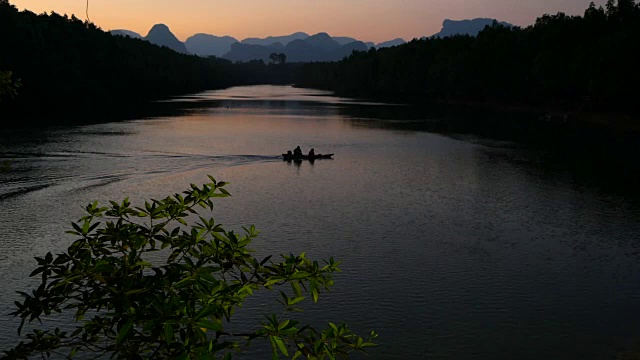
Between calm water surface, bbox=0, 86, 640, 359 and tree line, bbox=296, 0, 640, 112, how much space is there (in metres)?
33.8

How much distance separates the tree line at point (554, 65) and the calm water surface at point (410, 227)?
111ft

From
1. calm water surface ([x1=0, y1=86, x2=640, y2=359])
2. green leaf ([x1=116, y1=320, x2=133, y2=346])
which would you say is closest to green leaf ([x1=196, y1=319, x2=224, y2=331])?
green leaf ([x1=116, y1=320, x2=133, y2=346])

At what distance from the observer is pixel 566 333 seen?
24328 millimetres

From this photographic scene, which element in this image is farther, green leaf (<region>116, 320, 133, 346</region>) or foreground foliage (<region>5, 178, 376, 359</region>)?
foreground foliage (<region>5, 178, 376, 359</region>)

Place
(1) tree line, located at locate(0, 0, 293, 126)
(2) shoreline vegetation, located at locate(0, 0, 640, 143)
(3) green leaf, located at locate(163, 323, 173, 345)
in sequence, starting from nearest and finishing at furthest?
(3) green leaf, located at locate(163, 323, 173, 345)
(2) shoreline vegetation, located at locate(0, 0, 640, 143)
(1) tree line, located at locate(0, 0, 293, 126)

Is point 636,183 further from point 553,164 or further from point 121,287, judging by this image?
point 121,287

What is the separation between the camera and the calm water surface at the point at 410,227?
2495 cm

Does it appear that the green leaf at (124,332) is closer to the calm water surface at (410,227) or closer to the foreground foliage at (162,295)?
the foreground foliage at (162,295)

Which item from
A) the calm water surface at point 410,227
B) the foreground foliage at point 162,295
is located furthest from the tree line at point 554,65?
the foreground foliage at point 162,295

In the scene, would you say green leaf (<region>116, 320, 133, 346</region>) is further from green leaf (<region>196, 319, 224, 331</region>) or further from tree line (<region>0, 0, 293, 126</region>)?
tree line (<region>0, 0, 293, 126</region>)

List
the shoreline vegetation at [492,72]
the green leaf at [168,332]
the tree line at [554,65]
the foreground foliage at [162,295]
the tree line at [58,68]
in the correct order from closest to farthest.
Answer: the green leaf at [168,332] → the foreground foliage at [162,295] → the tree line at [554,65] → the shoreline vegetation at [492,72] → the tree line at [58,68]

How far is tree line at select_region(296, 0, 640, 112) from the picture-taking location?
102m

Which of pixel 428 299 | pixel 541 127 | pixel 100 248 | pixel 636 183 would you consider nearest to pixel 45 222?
pixel 428 299

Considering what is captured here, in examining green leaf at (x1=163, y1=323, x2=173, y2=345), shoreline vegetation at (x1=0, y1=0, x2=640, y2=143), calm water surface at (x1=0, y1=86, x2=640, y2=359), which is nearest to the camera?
green leaf at (x1=163, y1=323, x2=173, y2=345)
